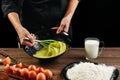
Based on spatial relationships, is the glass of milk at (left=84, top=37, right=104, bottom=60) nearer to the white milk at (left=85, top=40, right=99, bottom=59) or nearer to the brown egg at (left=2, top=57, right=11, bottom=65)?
the white milk at (left=85, top=40, right=99, bottom=59)

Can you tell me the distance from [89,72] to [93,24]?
1418 mm

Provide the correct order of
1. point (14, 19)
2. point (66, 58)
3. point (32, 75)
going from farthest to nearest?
point (14, 19)
point (66, 58)
point (32, 75)

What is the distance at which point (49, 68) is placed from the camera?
6.42ft

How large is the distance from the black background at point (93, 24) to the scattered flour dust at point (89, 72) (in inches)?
49.5

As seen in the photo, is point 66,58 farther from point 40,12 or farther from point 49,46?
point 40,12

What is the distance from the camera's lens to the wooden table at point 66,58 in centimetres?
198

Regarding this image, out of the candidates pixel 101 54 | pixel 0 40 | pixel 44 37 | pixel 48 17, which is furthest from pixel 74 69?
pixel 0 40

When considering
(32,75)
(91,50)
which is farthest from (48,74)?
(91,50)

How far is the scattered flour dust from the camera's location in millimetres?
1778

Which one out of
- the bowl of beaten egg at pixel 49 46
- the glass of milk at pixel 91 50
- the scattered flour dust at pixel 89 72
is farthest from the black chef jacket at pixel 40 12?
the scattered flour dust at pixel 89 72

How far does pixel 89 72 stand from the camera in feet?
5.93

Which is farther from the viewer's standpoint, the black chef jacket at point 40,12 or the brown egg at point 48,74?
the black chef jacket at point 40,12

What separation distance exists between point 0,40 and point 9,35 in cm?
13

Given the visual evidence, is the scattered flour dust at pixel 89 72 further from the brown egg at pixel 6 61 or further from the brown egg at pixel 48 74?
the brown egg at pixel 6 61
